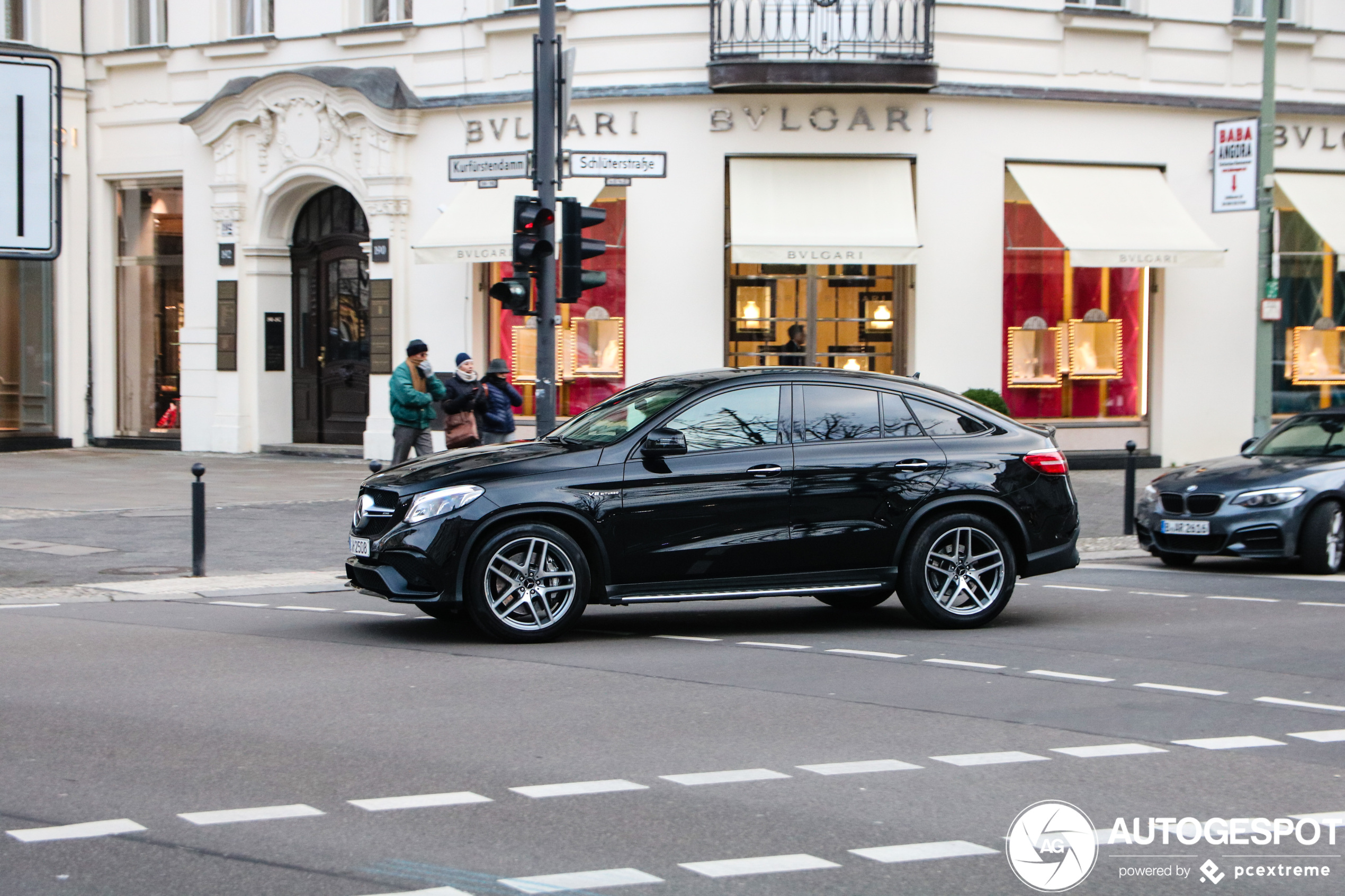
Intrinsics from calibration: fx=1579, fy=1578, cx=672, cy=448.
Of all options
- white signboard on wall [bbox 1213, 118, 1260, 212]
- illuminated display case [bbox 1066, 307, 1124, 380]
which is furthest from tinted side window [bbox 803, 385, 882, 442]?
illuminated display case [bbox 1066, 307, 1124, 380]

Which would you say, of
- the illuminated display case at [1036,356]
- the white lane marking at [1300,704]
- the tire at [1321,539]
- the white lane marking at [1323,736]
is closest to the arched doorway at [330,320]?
the illuminated display case at [1036,356]

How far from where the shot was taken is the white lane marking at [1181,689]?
8.02m

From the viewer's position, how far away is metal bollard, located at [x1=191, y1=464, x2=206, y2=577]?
1227 cm

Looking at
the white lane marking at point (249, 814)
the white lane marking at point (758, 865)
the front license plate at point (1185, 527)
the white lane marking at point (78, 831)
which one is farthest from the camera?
the front license plate at point (1185, 527)

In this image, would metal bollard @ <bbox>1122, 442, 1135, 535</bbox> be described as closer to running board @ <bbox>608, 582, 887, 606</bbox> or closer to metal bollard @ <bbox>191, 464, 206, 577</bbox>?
running board @ <bbox>608, 582, 887, 606</bbox>

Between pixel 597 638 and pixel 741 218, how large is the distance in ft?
38.5

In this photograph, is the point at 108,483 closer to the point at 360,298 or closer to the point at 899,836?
the point at 360,298

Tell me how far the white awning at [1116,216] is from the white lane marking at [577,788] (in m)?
16.0

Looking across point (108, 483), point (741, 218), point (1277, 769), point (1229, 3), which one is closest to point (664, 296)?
point (741, 218)

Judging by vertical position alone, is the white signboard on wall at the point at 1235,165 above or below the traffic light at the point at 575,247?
above

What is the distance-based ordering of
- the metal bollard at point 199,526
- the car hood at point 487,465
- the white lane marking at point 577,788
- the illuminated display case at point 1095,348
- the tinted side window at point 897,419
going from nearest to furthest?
the white lane marking at point 577,788
the car hood at point 487,465
the tinted side window at point 897,419
the metal bollard at point 199,526
the illuminated display case at point 1095,348

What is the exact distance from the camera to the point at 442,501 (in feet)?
30.1

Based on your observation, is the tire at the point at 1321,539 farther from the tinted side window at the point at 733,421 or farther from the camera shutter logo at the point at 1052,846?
the camera shutter logo at the point at 1052,846

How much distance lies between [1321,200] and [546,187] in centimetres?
1315
